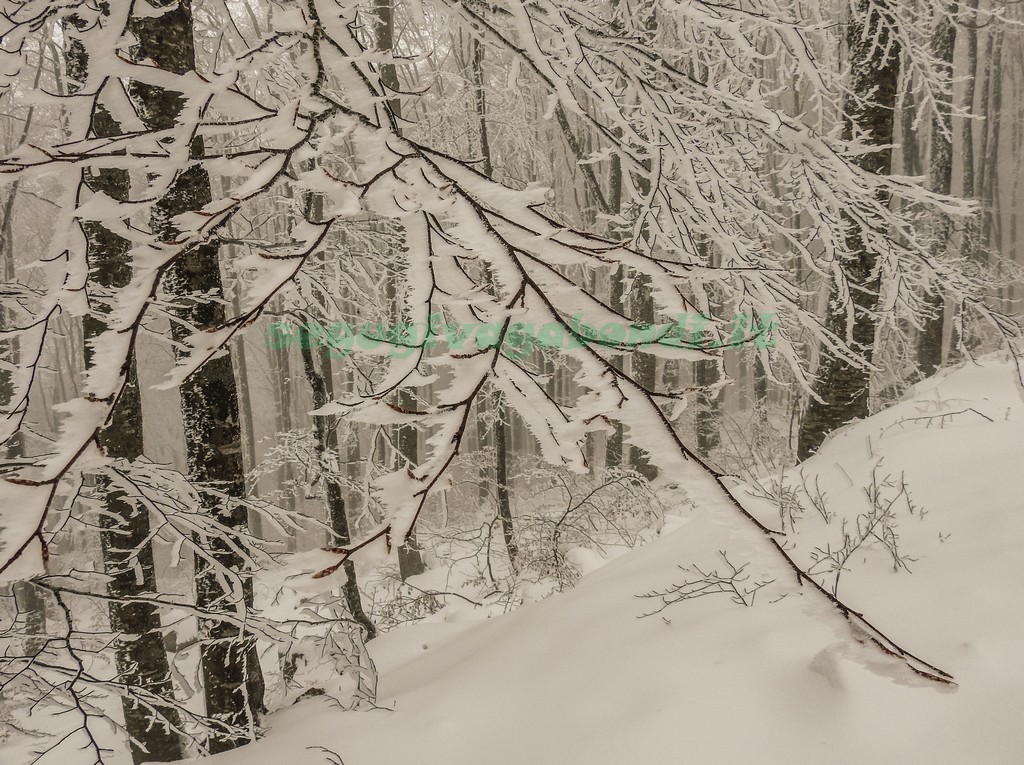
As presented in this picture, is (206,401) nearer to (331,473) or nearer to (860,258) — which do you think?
(331,473)

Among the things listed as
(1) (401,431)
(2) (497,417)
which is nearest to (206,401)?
(2) (497,417)

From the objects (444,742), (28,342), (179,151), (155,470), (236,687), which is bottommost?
(236,687)

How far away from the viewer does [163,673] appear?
3.41 m

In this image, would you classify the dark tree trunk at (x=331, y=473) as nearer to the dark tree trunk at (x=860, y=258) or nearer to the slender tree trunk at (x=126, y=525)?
the slender tree trunk at (x=126, y=525)

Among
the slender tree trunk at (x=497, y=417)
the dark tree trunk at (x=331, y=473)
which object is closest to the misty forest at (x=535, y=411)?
the dark tree trunk at (x=331, y=473)

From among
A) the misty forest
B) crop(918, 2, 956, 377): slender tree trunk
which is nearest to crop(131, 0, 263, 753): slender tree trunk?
the misty forest

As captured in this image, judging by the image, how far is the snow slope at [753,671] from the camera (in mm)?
1389

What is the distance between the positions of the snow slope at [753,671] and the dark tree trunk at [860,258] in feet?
6.46

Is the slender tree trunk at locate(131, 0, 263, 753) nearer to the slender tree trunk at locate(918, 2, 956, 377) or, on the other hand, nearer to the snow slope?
the snow slope

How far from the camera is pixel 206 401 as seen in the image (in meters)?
2.84

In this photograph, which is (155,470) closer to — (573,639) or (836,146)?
(573,639)

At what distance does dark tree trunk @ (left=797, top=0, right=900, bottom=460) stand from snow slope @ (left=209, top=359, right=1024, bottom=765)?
197 cm

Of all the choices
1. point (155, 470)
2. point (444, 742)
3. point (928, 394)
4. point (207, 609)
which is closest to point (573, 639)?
point (444, 742)

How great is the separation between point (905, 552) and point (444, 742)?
1.85m
